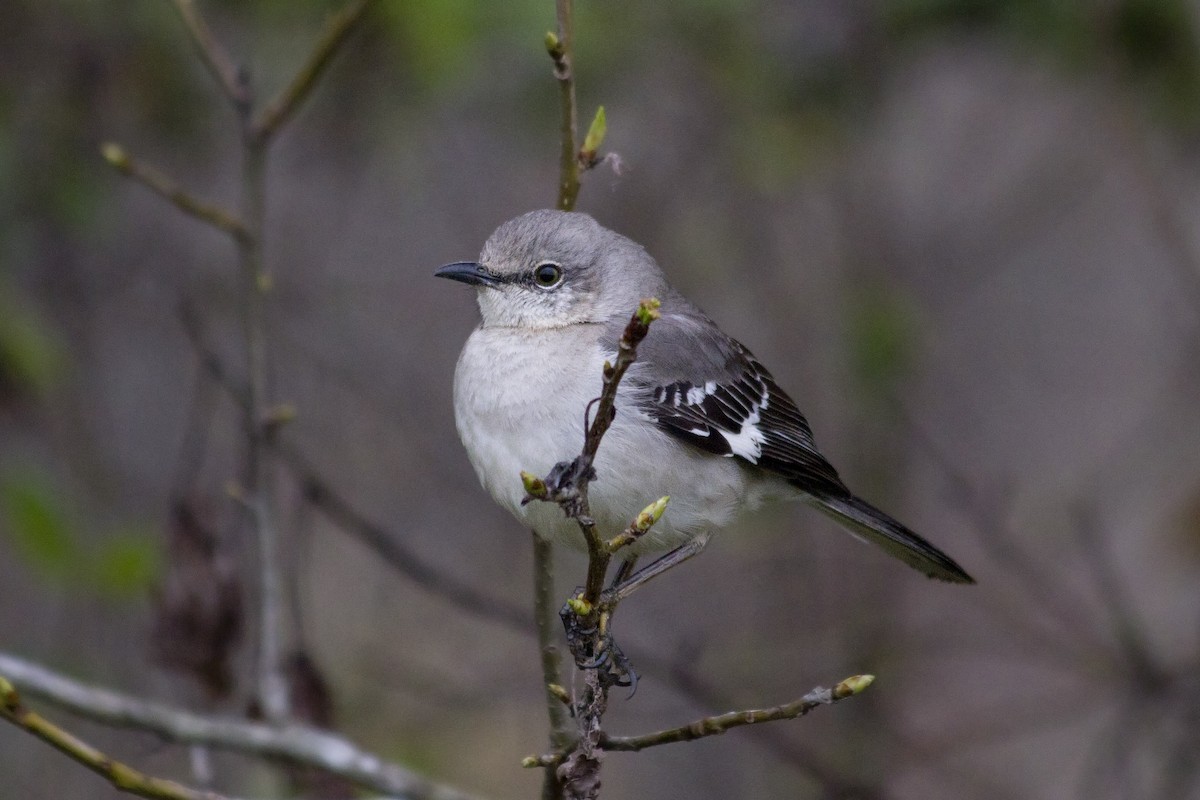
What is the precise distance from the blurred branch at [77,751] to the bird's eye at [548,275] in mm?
1799

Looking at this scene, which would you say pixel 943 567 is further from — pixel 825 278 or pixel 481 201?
pixel 481 201

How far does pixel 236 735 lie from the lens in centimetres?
349

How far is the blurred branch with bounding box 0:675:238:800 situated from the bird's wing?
1.69 metres

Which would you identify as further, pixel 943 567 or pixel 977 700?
pixel 977 700

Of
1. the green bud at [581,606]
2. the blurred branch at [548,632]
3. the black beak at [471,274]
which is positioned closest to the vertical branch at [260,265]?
the black beak at [471,274]

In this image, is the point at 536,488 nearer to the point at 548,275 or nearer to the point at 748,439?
the point at 548,275

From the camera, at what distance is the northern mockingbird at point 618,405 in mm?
3328

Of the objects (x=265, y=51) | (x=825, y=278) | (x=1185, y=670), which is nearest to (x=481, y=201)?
(x=825, y=278)

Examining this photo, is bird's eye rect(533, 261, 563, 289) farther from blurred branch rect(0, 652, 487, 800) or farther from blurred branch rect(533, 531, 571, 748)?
blurred branch rect(0, 652, 487, 800)

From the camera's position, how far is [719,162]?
21.2 ft

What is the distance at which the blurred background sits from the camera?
4.75 m

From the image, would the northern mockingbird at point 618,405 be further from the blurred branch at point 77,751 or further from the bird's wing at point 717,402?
the blurred branch at point 77,751

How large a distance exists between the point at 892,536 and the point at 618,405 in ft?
3.42

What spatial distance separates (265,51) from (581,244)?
1869 millimetres
